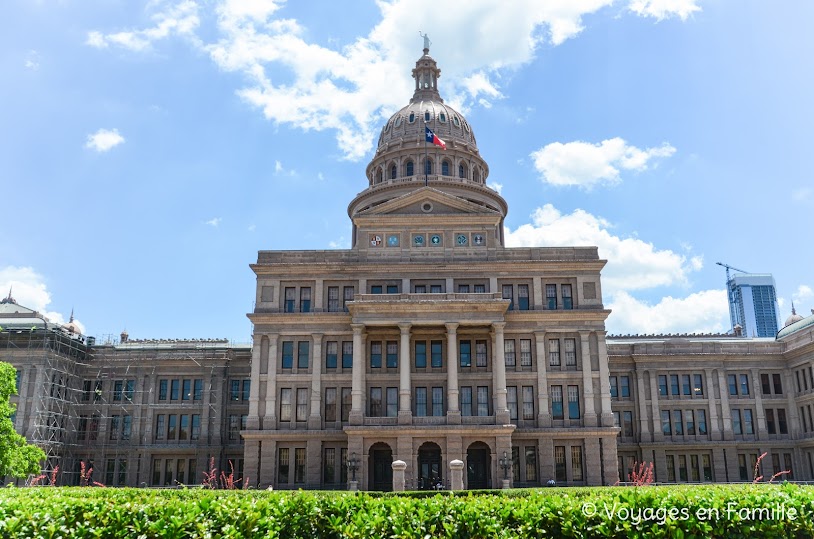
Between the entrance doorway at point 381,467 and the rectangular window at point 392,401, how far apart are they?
287 cm

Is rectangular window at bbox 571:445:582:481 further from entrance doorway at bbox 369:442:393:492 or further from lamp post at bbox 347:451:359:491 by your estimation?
lamp post at bbox 347:451:359:491

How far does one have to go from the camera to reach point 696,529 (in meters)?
15.9

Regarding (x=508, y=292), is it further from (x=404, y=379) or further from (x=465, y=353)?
(x=404, y=379)

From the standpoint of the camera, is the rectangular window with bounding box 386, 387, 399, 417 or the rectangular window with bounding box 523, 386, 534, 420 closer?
the rectangular window with bounding box 523, 386, 534, 420

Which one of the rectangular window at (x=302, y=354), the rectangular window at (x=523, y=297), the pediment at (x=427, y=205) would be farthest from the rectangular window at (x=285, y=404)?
the rectangular window at (x=523, y=297)

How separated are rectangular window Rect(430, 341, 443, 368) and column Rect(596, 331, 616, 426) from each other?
13054 millimetres

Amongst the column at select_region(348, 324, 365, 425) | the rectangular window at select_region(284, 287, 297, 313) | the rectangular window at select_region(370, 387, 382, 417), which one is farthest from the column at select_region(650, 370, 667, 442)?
the rectangular window at select_region(284, 287, 297, 313)

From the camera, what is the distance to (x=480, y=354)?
58.9m

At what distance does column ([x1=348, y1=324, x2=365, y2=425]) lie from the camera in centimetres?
5580

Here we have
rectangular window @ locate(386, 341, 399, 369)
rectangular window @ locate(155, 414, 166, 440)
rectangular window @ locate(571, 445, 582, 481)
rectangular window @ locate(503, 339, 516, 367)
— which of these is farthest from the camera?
rectangular window @ locate(155, 414, 166, 440)

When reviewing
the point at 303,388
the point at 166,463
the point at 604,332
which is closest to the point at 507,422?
the point at 604,332

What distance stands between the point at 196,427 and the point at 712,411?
5291 cm

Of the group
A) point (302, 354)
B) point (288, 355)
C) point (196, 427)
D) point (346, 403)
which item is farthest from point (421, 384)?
point (196, 427)

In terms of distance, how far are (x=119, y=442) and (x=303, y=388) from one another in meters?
25.3
